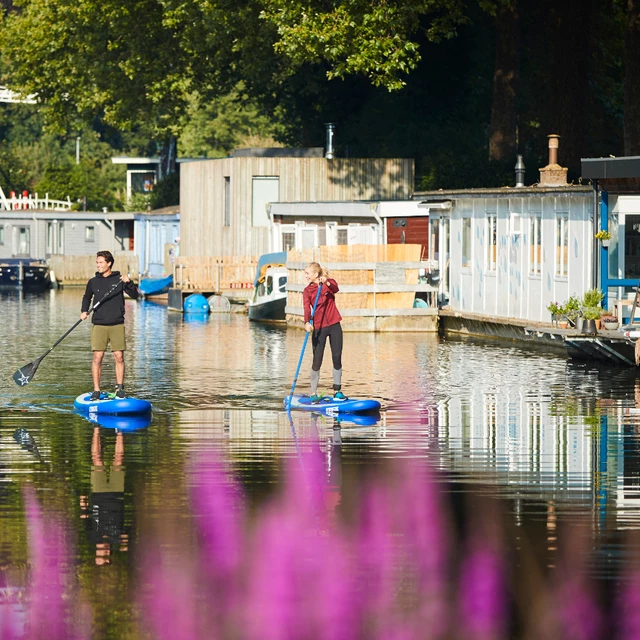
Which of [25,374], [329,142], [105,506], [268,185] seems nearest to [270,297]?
[268,185]

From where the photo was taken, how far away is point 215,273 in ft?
173

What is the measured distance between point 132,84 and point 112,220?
22.2 m

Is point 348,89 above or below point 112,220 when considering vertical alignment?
above

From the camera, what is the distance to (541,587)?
10.0 m

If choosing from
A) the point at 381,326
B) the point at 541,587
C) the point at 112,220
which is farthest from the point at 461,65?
the point at 541,587

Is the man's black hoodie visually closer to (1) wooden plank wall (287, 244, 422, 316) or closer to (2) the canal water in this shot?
(2) the canal water

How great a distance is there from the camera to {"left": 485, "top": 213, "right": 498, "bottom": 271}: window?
37.3 m

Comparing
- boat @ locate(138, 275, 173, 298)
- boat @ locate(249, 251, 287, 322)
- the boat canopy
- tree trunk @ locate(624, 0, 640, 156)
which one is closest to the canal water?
tree trunk @ locate(624, 0, 640, 156)

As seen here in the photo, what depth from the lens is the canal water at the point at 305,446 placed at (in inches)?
449

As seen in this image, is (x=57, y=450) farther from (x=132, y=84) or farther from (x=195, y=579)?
(x=132, y=84)

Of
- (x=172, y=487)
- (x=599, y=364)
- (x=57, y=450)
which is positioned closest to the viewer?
(x=172, y=487)

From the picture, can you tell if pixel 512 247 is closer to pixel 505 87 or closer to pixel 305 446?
pixel 505 87

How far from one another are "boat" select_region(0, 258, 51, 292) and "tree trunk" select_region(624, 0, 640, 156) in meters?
36.8

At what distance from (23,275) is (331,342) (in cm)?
5290
